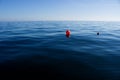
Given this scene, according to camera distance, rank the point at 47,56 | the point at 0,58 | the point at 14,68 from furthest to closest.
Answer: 1. the point at 47,56
2. the point at 0,58
3. the point at 14,68

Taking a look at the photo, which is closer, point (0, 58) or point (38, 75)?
point (38, 75)

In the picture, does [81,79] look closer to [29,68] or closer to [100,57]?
[29,68]

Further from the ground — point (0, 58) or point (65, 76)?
point (0, 58)

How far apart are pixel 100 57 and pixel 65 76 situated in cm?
436

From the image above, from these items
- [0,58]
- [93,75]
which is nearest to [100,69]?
[93,75]

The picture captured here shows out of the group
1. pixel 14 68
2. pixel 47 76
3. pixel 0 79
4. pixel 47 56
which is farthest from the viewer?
pixel 47 56

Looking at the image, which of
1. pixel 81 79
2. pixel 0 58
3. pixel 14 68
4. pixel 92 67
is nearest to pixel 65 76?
pixel 81 79

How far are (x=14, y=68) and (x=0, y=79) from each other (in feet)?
4.58

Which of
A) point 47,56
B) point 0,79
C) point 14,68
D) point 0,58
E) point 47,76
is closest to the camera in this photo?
point 0,79

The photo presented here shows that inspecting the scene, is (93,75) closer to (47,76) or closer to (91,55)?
(47,76)

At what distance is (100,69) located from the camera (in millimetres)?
8383

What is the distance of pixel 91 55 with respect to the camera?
36.0ft

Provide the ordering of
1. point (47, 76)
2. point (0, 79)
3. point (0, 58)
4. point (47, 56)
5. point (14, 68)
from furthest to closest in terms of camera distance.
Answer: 1. point (47, 56)
2. point (0, 58)
3. point (14, 68)
4. point (47, 76)
5. point (0, 79)

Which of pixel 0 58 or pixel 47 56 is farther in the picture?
pixel 47 56
